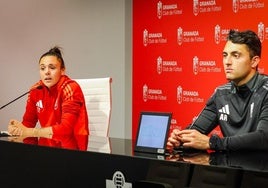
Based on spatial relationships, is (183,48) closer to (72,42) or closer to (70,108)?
(72,42)

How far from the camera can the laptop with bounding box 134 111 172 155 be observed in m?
1.54

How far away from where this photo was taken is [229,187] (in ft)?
3.94

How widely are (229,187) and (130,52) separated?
3406mm

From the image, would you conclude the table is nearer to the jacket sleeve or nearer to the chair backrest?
the jacket sleeve

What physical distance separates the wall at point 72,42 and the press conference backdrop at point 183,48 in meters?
0.14

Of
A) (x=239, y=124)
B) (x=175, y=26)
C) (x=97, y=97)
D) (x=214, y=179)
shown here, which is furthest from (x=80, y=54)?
(x=214, y=179)

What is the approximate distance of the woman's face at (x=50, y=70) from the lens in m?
2.76

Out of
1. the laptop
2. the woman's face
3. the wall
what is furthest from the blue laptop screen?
the wall

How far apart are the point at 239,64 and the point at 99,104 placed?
3.94ft

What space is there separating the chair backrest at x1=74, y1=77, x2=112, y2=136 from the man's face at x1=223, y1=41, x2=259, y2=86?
3.49 feet

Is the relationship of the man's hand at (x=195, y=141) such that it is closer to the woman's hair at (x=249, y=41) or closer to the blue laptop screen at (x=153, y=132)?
the blue laptop screen at (x=153, y=132)

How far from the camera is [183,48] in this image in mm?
4156

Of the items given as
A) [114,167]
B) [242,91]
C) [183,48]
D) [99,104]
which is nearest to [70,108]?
[99,104]

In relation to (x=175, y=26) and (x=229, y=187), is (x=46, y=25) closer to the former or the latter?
(x=175, y=26)
